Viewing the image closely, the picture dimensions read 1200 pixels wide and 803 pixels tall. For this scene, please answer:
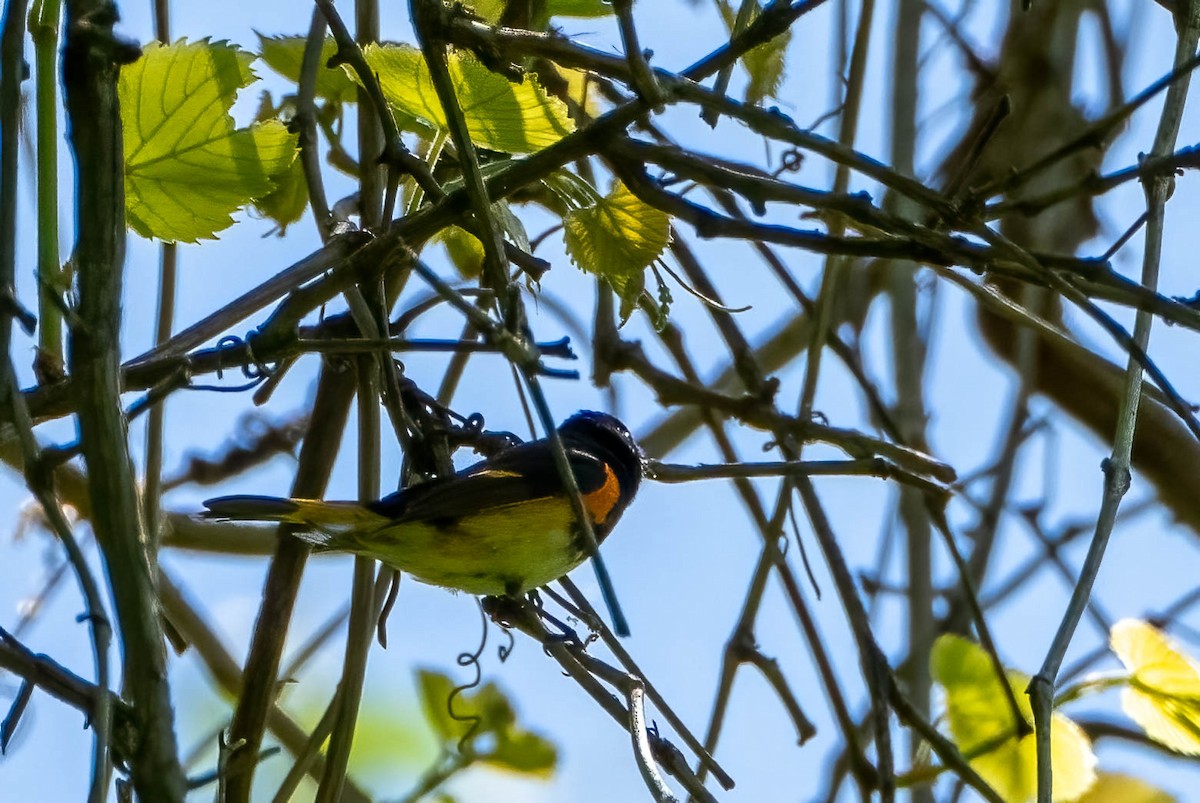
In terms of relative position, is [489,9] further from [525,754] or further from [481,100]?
[525,754]

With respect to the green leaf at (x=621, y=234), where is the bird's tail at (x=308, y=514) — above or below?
below

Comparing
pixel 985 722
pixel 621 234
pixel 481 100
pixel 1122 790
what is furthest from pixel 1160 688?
pixel 481 100

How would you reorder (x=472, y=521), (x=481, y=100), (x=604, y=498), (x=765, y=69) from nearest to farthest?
(x=481, y=100) < (x=765, y=69) < (x=472, y=521) < (x=604, y=498)

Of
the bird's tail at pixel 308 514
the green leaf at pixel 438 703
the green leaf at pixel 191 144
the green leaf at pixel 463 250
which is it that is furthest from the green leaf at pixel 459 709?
the green leaf at pixel 191 144

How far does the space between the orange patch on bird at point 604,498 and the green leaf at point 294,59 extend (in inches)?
43.6

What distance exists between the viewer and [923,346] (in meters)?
3.12

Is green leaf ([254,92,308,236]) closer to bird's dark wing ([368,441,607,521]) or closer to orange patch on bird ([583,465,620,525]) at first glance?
bird's dark wing ([368,441,607,521])

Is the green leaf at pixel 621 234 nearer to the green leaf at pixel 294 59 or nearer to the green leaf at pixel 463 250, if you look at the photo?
the green leaf at pixel 463 250

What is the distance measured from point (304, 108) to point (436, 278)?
896mm

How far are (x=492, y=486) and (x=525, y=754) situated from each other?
53cm

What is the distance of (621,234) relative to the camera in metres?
1.96

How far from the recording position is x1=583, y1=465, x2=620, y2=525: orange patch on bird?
2.99 meters

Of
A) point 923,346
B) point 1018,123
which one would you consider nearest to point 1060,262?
point 923,346

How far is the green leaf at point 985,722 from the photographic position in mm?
2135
